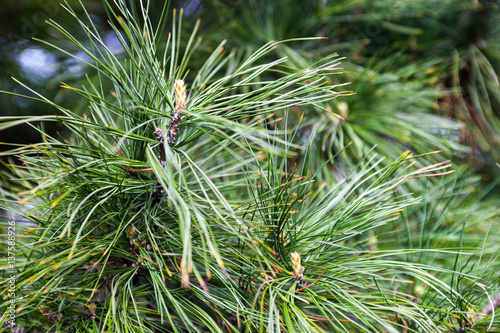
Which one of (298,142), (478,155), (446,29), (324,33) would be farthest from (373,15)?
(478,155)

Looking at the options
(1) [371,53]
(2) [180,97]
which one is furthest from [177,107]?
(1) [371,53]

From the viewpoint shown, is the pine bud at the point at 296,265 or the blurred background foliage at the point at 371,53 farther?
the blurred background foliage at the point at 371,53

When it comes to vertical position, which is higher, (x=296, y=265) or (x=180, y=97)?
(x=180, y=97)

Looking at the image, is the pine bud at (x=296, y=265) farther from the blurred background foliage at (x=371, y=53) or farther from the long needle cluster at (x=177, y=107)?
the blurred background foliage at (x=371, y=53)

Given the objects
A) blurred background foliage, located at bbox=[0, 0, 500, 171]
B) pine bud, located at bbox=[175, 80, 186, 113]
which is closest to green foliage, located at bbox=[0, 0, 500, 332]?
pine bud, located at bbox=[175, 80, 186, 113]

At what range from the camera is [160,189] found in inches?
14.3

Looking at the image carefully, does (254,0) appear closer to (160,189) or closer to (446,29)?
(446,29)

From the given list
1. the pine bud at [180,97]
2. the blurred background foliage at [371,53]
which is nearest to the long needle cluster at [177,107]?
the pine bud at [180,97]

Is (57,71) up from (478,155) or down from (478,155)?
up

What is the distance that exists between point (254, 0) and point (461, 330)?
2.26 feet

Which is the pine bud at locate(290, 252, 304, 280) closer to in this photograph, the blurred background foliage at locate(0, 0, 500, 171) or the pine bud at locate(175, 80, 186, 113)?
the pine bud at locate(175, 80, 186, 113)

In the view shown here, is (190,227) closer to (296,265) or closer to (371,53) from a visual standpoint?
(296,265)

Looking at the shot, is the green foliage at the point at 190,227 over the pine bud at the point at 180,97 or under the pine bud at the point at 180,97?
A: under

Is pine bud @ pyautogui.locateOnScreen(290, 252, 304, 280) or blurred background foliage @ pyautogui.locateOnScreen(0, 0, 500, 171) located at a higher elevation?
blurred background foliage @ pyautogui.locateOnScreen(0, 0, 500, 171)
